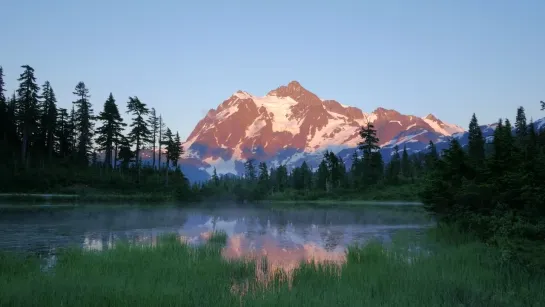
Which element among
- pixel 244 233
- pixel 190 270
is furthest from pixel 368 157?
pixel 190 270

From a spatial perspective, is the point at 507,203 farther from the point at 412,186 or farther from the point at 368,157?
the point at 368,157

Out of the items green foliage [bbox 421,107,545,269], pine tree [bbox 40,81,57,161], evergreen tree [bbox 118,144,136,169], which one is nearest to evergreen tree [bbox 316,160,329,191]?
evergreen tree [bbox 118,144,136,169]

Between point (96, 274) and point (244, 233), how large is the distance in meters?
18.8

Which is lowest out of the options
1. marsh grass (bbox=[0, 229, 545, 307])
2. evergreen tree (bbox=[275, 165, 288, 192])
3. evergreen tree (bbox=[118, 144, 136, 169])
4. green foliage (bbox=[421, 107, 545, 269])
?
marsh grass (bbox=[0, 229, 545, 307])

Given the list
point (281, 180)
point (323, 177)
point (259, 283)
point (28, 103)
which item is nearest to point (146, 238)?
point (259, 283)

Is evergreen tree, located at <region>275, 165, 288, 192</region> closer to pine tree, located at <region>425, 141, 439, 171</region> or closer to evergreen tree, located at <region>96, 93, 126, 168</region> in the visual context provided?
pine tree, located at <region>425, 141, 439, 171</region>

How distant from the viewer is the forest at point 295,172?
20500 millimetres

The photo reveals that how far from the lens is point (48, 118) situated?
72125mm

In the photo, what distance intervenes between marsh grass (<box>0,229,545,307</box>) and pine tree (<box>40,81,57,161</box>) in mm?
61402

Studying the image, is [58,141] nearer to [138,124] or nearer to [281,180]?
[138,124]

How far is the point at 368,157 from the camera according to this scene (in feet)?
367

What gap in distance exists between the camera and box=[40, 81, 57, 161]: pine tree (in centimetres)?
7144

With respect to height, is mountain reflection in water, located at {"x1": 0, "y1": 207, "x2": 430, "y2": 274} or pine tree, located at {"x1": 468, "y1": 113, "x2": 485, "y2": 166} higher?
pine tree, located at {"x1": 468, "y1": 113, "x2": 485, "y2": 166}

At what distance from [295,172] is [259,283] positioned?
131441 mm
